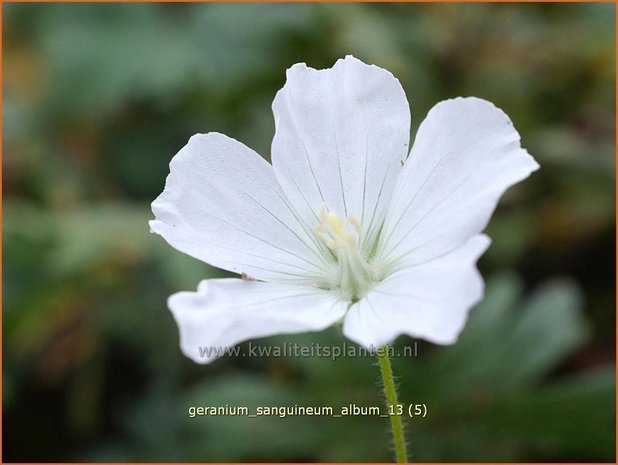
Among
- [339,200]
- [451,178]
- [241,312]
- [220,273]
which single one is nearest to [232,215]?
[339,200]

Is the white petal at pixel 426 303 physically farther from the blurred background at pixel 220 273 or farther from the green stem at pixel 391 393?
the blurred background at pixel 220 273

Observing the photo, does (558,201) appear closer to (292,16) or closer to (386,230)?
(292,16)

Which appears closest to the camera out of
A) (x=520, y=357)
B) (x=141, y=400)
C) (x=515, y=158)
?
(x=515, y=158)

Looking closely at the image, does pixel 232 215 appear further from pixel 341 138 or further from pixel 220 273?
pixel 220 273

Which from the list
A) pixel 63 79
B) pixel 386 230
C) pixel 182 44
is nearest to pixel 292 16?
pixel 182 44

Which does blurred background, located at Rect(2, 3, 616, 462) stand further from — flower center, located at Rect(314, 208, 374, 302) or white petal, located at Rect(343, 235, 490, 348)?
white petal, located at Rect(343, 235, 490, 348)

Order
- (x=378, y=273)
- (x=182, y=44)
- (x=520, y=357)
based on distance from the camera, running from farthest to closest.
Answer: (x=182, y=44) < (x=520, y=357) < (x=378, y=273)

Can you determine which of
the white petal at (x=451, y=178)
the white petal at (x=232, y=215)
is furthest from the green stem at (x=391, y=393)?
the white petal at (x=232, y=215)
